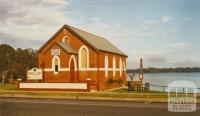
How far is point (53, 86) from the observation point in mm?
39094

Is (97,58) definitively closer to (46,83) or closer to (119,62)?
(46,83)

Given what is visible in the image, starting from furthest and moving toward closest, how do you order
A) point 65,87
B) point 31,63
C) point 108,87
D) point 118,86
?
point 31,63 → point 118,86 → point 108,87 → point 65,87

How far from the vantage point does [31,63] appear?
81.8m

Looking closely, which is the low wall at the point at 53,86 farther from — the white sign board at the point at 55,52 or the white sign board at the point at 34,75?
the white sign board at the point at 55,52

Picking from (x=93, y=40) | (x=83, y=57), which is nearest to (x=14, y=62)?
(x=93, y=40)

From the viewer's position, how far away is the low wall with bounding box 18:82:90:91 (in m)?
37.6

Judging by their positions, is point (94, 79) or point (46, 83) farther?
point (94, 79)

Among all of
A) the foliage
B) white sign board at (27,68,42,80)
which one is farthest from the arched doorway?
the foliage

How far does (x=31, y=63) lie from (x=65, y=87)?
148ft

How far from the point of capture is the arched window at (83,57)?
43.7 m

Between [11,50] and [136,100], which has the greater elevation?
[11,50]

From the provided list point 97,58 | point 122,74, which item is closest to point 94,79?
point 97,58

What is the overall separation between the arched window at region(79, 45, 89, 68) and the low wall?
19.3 ft

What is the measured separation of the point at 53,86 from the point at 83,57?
262 inches
